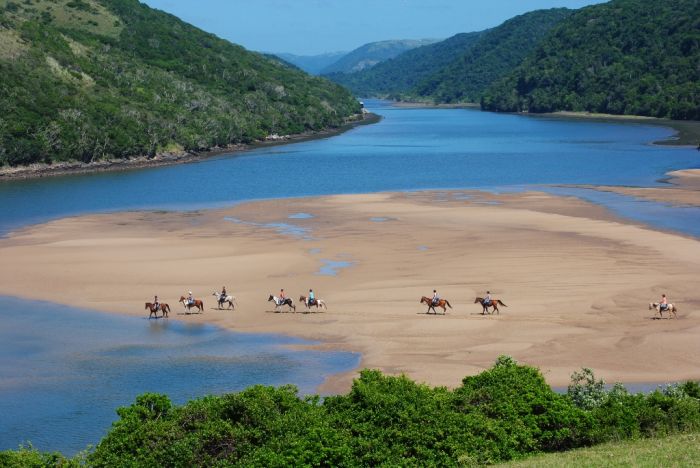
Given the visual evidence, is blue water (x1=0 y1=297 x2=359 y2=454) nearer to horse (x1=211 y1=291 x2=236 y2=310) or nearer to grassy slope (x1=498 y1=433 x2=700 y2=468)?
horse (x1=211 y1=291 x2=236 y2=310)

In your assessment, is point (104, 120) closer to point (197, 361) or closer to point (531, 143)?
point (531, 143)

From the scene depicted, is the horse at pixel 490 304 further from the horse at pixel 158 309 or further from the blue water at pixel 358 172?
the blue water at pixel 358 172

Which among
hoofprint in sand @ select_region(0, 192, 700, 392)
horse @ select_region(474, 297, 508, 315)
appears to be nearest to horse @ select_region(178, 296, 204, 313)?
hoofprint in sand @ select_region(0, 192, 700, 392)

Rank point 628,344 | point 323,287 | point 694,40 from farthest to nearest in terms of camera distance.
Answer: point 694,40
point 323,287
point 628,344

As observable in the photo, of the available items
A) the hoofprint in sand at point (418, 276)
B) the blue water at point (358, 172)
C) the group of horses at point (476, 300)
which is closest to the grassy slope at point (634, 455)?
the hoofprint in sand at point (418, 276)

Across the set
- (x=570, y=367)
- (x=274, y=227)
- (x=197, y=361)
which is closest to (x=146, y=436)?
(x=197, y=361)

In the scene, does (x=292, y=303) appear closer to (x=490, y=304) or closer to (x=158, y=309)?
(x=158, y=309)

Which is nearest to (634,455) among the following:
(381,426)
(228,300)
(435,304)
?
(381,426)

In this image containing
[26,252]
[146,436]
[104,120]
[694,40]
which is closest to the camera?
[146,436]
